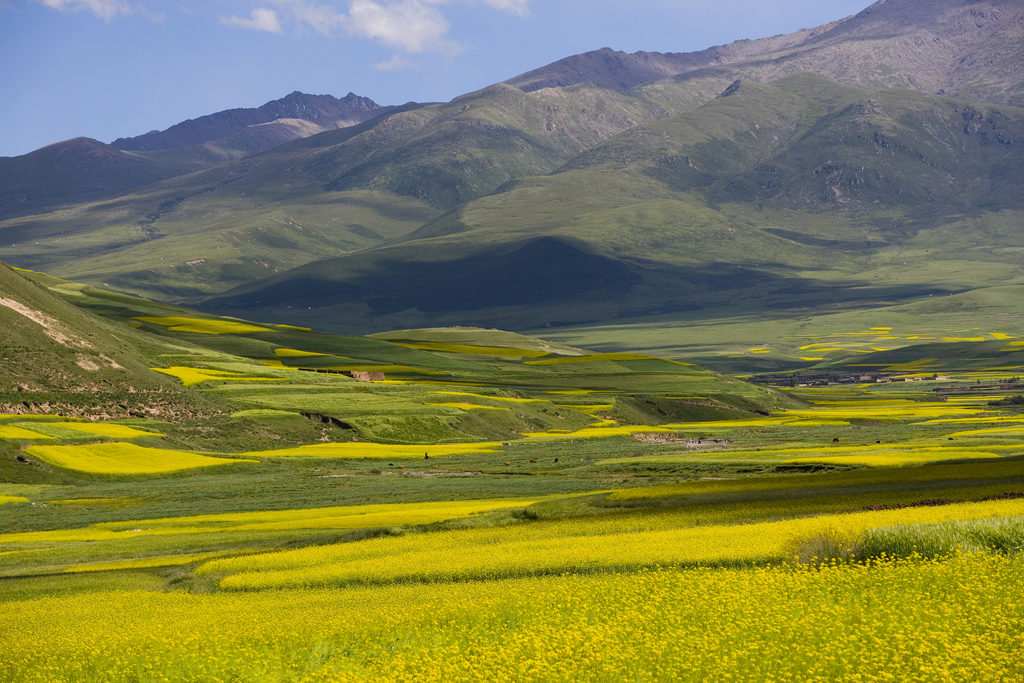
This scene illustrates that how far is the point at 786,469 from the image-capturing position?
6344cm

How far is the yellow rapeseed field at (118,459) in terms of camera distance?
7369cm

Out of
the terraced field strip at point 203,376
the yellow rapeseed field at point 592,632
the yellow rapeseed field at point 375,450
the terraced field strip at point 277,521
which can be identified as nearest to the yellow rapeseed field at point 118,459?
the yellow rapeseed field at point 375,450

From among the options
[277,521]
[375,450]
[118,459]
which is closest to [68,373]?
[118,459]

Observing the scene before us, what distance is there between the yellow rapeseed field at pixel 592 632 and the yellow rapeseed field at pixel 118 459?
169ft

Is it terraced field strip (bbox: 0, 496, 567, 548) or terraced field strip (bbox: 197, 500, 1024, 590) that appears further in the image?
terraced field strip (bbox: 0, 496, 567, 548)

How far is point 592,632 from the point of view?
1828 cm

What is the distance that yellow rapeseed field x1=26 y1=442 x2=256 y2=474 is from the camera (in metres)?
73.7

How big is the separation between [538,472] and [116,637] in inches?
2071

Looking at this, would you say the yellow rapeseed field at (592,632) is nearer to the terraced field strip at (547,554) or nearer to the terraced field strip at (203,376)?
the terraced field strip at (547,554)

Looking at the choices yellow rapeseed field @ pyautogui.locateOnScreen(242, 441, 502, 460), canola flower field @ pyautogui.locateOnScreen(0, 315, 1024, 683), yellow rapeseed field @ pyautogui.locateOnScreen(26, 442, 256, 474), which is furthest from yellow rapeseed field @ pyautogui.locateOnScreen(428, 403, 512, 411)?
yellow rapeseed field @ pyautogui.locateOnScreen(26, 442, 256, 474)

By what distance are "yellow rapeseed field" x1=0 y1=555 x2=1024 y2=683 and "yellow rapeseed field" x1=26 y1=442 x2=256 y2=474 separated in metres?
51.6

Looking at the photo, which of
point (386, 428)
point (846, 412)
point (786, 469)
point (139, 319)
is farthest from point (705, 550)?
point (139, 319)

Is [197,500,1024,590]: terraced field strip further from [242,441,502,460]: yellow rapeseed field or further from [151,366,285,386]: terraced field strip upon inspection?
[151,366,285,386]: terraced field strip

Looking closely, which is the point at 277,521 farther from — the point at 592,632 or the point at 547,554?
the point at 592,632
